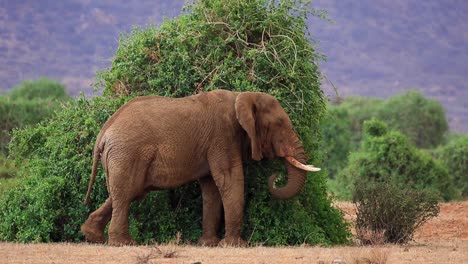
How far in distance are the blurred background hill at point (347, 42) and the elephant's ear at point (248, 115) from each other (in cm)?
9201

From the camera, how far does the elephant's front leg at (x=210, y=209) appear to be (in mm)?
14852

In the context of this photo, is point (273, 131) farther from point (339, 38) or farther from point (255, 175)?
point (339, 38)

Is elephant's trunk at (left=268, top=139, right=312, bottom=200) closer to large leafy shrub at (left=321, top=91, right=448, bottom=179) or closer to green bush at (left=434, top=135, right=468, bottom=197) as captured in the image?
green bush at (left=434, top=135, right=468, bottom=197)

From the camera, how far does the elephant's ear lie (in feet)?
47.2

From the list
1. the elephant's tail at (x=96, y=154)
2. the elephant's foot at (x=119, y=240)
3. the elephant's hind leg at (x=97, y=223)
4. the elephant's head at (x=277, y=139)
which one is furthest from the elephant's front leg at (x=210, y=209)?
the elephant's tail at (x=96, y=154)

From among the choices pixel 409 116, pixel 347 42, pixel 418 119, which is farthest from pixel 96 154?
pixel 347 42

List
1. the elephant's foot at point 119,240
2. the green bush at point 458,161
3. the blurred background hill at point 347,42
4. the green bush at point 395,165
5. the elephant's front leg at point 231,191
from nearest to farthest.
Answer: the elephant's foot at point 119,240 < the elephant's front leg at point 231,191 < the green bush at point 395,165 < the green bush at point 458,161 < the blurred background hill at point 347,42

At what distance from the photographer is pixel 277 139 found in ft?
48.1

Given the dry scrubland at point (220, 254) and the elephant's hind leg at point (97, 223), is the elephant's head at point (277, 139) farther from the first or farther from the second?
the elephant's hind leg at point (97, 223)

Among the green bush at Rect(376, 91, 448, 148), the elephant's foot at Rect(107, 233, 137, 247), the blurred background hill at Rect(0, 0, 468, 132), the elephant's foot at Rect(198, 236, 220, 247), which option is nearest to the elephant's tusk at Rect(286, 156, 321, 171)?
the elephant's foot at Rect(198, 236, 220, 247)

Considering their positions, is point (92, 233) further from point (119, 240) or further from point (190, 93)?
point (190, 93)

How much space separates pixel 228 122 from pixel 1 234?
3565 mm

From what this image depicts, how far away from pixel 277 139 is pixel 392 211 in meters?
2.06

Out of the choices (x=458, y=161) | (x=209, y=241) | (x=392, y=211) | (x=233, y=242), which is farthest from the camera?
(x=458, y=161)
